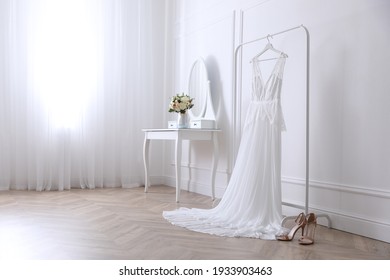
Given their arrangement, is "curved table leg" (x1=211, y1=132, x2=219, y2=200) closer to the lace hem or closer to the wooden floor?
the wooden floor

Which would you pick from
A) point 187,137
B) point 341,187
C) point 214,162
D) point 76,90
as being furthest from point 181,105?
point 341,187

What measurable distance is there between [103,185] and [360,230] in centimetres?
327

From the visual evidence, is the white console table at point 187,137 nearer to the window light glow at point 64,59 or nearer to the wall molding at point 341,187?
the wall molding at point 341,187

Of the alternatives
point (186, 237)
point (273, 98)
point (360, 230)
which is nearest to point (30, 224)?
point (186, 237)

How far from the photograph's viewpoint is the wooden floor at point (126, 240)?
2348mm

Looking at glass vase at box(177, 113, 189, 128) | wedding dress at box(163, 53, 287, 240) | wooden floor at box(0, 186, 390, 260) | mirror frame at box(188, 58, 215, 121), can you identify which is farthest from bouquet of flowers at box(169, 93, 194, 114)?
wedding dress at box(163, 53, 287, 240)

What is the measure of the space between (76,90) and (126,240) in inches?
114

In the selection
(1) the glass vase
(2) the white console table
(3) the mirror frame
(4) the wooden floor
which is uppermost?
(3) the mirror frame

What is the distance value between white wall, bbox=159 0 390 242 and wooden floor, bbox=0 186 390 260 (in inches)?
11.1

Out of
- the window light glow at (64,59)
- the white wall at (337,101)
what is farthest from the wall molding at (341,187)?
the window light glow at (64,59)

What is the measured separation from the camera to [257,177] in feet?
10.3

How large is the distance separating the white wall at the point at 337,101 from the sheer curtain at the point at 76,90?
5.53ft

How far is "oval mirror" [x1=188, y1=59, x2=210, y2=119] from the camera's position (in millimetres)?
4738
